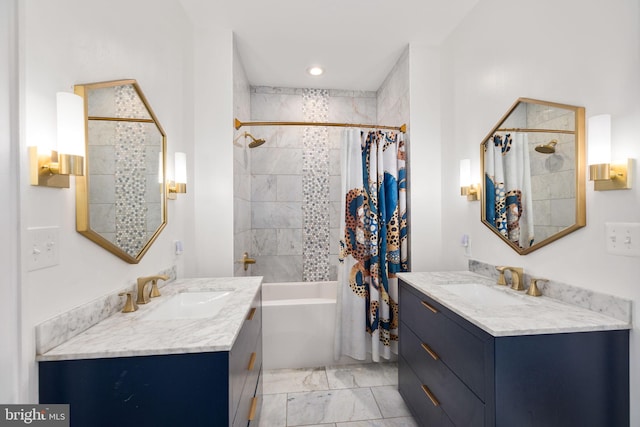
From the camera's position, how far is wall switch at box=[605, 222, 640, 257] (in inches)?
39.3

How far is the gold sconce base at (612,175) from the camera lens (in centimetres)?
103

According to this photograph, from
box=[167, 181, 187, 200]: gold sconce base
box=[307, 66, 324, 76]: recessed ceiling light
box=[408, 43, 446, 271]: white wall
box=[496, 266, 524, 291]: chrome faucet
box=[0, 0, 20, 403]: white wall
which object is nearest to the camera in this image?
box=[0, 0, 20, 403]: white wall

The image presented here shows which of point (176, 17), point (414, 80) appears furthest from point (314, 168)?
point (176, 17)

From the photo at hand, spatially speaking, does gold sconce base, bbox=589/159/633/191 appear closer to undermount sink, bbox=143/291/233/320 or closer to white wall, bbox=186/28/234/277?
undermount sink, bbox=143/291/233/320

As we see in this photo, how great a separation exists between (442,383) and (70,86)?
194 centimetres

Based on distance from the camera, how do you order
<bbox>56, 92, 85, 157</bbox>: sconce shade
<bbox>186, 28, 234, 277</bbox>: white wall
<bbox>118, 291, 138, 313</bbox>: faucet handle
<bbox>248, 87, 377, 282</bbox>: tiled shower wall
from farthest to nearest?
<bbox>248, 87, 377, 282</bbox>: tiled shower wall → <bbox>186, 28, 234, 277</bbox>: white wall → <bbox>118, 291, 138, 313</bbox>: faucet handle → <bbox>56, 92, 85, 157</bbox>: sconce shade

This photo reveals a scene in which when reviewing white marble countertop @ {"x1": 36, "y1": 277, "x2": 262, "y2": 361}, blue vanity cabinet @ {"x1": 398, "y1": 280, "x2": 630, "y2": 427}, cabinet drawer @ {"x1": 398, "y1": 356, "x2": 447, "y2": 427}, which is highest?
white marble countertop @ {"x1": 36, "y1": 277, "x2": 262, "y2": 361}

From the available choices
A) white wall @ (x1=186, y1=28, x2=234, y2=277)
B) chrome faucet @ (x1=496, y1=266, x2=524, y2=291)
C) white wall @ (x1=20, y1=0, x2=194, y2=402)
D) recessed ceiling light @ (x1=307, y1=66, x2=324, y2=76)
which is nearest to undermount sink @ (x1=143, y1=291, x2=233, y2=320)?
white wall @ (x1=20, y1=0, x2=194, y2=402)

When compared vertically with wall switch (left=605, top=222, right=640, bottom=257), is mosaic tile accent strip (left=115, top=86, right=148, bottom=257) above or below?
above

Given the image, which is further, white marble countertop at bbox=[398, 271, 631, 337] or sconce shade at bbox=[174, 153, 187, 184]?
sconce shade at bbox=[174, 153, 187, 184]

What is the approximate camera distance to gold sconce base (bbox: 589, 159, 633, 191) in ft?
3.37

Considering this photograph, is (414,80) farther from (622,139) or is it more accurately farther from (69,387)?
(69,387)

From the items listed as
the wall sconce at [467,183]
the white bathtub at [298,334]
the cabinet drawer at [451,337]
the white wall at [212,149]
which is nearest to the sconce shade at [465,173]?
the wall sconce at [467,183]

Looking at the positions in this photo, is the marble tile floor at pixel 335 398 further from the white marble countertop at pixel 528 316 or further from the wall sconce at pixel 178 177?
the wall sconce at pixel 178 177
